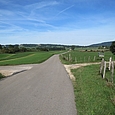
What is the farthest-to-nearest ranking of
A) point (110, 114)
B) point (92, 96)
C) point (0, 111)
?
point (92, 96) → point (0, 111) → point (110, 114)

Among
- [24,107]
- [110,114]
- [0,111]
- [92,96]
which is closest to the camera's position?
[110,114]

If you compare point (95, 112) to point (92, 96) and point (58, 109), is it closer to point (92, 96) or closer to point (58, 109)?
point (58, 109)

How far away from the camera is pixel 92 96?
8.34 metres

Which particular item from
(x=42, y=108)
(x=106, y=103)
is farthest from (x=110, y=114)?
(x=42, y=108)

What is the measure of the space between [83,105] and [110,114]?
1356mm

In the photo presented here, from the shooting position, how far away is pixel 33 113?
6230mm

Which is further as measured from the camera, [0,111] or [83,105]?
[83,105]

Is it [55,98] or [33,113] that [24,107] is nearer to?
[33,113]

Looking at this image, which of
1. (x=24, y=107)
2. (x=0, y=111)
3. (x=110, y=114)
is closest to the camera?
(x=110, y=114)

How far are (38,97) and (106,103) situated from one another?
11.3ft

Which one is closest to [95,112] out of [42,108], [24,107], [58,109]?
[58,109]

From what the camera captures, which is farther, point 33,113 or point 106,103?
point 106,103

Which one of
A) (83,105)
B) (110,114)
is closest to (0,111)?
(83,105)

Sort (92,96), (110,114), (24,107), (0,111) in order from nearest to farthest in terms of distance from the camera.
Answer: (110,114) → (0,111) → (24,107) → (92,96)
